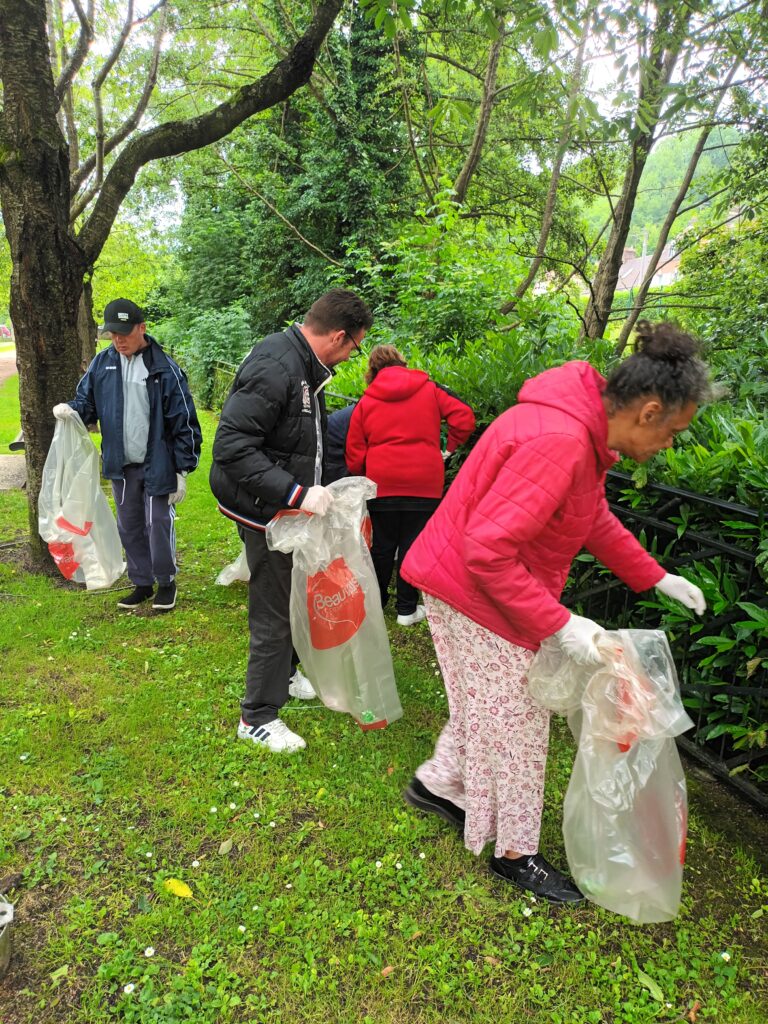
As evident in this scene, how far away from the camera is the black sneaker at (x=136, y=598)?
4230mm

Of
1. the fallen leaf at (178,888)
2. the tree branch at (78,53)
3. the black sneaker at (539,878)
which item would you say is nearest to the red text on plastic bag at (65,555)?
the fallen leaf at (178,888)

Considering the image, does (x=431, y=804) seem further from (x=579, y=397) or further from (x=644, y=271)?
(x=644, y=271)

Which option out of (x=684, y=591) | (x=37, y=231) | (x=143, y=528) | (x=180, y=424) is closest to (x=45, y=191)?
(x=37, y=231)

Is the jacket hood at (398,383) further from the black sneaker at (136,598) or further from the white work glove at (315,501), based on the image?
the black sneaker at (136,598)

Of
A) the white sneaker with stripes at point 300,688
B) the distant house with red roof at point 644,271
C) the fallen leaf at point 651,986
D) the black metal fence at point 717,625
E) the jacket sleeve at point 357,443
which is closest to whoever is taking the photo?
the fallen leaf at point 651,986

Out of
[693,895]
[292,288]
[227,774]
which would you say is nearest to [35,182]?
[227,774]

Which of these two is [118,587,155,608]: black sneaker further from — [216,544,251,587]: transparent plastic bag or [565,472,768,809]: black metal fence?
[565,472,768,809]: black metal fence

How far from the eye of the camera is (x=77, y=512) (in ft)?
12.7

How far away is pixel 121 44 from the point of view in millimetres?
6707

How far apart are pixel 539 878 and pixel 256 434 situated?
178 centimetres

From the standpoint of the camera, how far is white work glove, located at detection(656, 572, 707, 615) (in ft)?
6.74

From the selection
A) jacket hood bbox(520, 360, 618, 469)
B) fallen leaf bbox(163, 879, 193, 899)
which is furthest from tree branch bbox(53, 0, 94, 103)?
fallen leaf bbox(163, 879, 193, 899)

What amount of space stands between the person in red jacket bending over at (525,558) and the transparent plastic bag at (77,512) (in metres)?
2.51

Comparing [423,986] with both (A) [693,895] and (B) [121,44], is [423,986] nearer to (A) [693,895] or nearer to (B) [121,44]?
(A) [693,895]
